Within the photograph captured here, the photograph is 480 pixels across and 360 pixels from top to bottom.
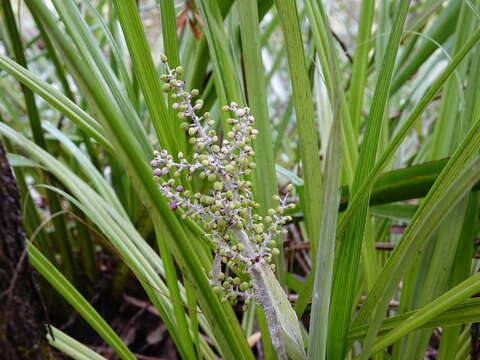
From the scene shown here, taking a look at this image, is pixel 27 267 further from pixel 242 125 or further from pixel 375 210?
pixel 375 210

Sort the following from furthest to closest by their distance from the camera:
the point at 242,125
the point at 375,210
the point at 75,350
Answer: the point at 375,210
the point at 75,350
the point at 242,125

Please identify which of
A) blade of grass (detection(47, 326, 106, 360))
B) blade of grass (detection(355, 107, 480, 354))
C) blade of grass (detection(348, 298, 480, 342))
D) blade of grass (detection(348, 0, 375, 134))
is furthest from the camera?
blade of grass (detection(348, 0, 375, 134))

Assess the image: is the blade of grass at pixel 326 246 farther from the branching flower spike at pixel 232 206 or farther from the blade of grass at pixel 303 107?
the blade of grass at pixel 303 107

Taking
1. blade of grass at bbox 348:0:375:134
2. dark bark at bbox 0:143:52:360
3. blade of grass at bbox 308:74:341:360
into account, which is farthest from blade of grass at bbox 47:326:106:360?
blade of grass at bbox 348:0:375:134

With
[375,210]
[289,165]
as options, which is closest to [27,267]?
[375,210]

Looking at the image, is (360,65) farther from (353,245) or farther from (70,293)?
(70,293)

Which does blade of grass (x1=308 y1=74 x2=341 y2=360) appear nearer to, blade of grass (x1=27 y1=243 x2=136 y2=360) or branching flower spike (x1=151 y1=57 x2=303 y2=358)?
branching flower spike (x1=151 y1=57 x2=303 y2=358)

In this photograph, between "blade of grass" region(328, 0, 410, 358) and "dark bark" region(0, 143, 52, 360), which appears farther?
"blade of grass" region(328, 0, 410, 358)

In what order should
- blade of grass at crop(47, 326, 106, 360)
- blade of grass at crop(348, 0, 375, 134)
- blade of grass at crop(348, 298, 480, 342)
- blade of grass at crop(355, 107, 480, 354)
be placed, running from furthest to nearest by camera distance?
blade of grass at crop(348, 0, 375, 134) < blade of grass at crop(47, 326, 106, 360) < blade of grass at crop(348, 298, 480, 342) < blade of grass at crop(355, 107, 480, 354)

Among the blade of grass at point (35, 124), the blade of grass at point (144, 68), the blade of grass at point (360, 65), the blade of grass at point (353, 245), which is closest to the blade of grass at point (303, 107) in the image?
the blade of grass at point (353, 245)
